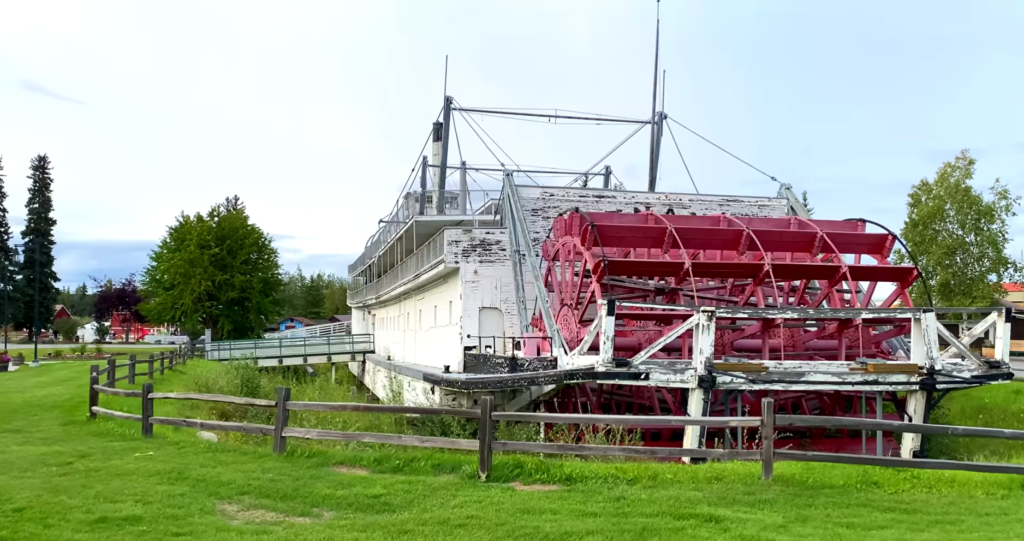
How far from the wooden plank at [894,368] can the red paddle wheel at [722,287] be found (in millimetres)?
2029

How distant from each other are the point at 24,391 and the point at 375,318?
15.6 metres

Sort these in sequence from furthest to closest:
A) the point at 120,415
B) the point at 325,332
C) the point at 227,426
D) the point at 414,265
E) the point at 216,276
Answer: the point at 325,332
the point at 216,276
the point at 414,265
the point at 120,415
the point at 227,426

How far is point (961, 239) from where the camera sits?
82.4 ft

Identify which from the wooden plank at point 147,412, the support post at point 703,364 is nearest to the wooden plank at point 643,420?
the support post at point 703,364

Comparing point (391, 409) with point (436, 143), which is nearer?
point (391, 409)

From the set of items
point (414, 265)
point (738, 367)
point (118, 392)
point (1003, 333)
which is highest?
point (414, 265)

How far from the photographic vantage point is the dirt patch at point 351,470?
251 inches

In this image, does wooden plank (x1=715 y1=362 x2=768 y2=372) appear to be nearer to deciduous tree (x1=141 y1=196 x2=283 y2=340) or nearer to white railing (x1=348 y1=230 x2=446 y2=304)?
white railing (x1=348 y1=230 x2=446 y2=304)

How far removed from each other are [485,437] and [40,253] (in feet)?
156

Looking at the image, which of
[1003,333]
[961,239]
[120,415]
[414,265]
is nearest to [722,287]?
[1003,333]

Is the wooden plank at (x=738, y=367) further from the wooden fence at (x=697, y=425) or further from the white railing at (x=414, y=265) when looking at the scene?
the white railing at (x=414, y=265)

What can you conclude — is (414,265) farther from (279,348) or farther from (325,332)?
(325,332)

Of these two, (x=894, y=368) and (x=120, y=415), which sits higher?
(x=894, y=368)

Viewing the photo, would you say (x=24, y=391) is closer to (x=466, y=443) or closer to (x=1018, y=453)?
(x=466, y=443)
